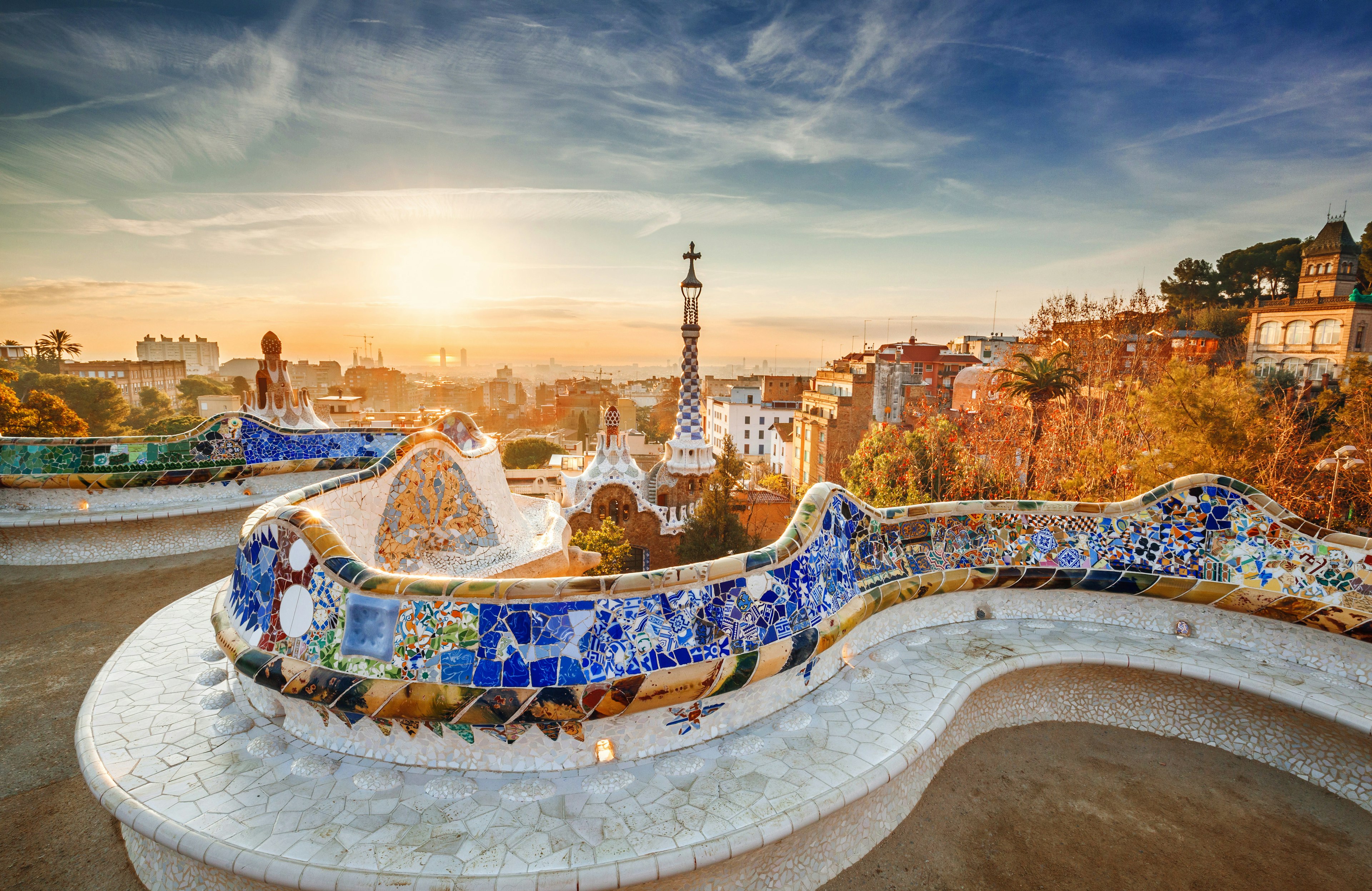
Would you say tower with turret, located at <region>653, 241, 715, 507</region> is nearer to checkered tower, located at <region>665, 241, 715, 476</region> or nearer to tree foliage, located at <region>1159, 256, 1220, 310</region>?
checkered tower, located at <region>665, 241, 715, 476</region>

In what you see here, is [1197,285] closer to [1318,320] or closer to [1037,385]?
[1318,320]

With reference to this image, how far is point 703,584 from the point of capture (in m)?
3.36

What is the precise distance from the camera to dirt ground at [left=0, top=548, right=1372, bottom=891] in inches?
121

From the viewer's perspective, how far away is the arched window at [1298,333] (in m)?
25.8

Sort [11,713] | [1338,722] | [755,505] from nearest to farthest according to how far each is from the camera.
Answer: [1338,722] → [11,713] → [755,505]

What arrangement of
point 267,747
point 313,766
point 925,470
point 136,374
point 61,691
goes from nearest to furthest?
point 313,766 → point 267,747 → point 61,691 → point 925,470 → point 136,374

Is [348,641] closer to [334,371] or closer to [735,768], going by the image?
[735,768]

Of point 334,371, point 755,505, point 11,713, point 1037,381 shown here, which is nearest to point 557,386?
point 334,371

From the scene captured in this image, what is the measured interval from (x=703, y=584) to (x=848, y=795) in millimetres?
1193

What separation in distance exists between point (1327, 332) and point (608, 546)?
1202 inches

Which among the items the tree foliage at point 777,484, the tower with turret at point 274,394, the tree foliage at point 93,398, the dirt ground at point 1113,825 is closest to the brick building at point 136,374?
the tree foliage at point 93,398

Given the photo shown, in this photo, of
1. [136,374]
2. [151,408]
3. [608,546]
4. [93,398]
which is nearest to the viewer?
[608,546]

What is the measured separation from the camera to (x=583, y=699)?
2990 mm

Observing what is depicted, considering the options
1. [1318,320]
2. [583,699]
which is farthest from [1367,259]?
[583,699]
